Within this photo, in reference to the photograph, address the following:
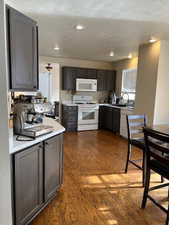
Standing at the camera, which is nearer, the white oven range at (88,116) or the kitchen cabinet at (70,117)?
the kitchen cabinet at (70,117)

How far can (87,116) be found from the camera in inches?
224

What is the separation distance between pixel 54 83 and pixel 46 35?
457 cm

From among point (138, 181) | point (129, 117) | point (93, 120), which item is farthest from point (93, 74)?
point (138, 181)

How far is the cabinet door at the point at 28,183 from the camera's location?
150cm

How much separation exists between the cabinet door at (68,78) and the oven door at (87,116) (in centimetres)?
89

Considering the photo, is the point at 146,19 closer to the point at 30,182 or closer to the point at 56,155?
the point at 56,155

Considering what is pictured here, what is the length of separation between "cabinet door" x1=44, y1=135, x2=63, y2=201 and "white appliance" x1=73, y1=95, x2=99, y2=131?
3.44 metres

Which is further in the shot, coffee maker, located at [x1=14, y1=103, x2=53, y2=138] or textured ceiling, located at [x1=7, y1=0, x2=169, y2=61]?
textured ceiling, located at [x1=7, y1=0, x2=169, y2=61]

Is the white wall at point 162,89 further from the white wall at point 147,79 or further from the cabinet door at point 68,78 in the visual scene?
the cabinet door at point 68,78

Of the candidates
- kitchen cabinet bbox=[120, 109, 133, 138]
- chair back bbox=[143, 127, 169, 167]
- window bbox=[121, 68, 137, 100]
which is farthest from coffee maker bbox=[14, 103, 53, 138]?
window bbox=[121, 68, 137, 100]

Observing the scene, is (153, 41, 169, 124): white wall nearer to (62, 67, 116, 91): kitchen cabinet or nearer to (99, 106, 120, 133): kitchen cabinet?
(99, 106, 120, 133): kitchen cabinet

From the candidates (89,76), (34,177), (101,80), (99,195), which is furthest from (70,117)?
(34,177)

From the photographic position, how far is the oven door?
18.3 ft

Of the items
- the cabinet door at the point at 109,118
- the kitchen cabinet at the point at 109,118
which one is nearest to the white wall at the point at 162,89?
the kitchen cabinet at the point at 109,118
